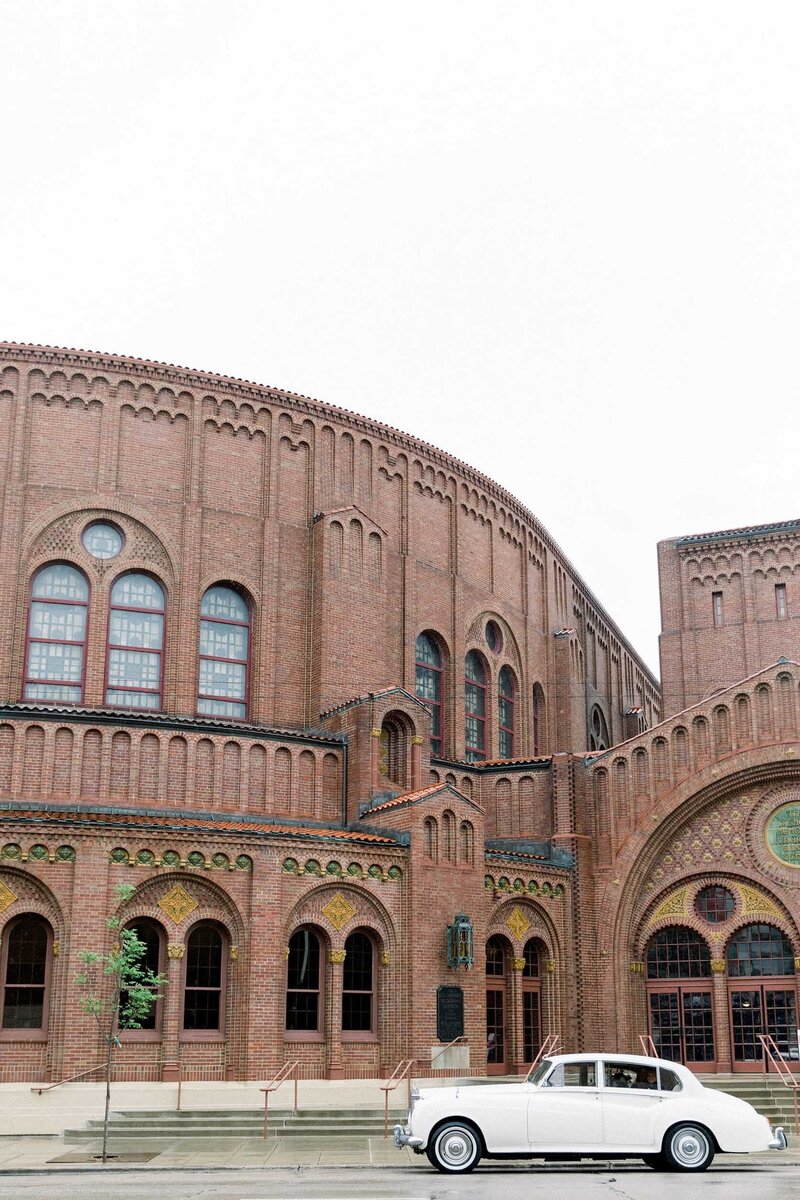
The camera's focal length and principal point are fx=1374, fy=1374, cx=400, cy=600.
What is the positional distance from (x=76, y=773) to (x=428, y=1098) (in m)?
13.3

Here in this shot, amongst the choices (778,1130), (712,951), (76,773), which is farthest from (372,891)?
(778,1130)

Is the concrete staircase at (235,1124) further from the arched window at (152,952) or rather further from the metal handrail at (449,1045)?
the metal handrail at (449,1045)

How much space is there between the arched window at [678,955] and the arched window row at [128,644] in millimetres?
11270

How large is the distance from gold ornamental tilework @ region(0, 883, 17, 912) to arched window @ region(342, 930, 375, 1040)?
265 inches

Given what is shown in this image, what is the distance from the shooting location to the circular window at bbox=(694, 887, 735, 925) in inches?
1257

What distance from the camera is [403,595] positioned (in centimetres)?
3647

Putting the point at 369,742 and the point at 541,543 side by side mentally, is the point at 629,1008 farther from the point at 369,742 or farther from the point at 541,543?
the point at 541,543

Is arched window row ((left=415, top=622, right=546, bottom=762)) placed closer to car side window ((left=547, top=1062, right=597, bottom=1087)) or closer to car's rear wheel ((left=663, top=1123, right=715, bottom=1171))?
car side window ((left=547, top=1062, right=597, bottom=1087))

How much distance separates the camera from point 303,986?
89.6 feet

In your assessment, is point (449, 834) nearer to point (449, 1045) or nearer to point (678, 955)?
point (449, 1045)

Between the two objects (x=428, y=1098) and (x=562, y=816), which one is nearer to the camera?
(x=428, y=1098)

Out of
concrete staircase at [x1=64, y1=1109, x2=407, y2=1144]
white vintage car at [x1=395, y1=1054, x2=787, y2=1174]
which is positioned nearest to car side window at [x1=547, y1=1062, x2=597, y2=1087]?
white vintage car at [x1=395, y1=1054, x2=787, y2=1174]

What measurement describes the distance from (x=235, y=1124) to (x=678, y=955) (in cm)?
1281

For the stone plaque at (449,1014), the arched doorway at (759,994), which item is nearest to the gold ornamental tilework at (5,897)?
the stone plaque at (449,1014)
